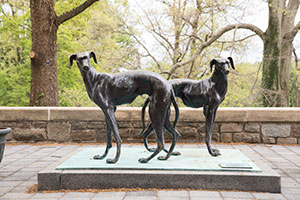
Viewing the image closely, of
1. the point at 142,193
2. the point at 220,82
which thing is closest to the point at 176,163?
the point at 142,193

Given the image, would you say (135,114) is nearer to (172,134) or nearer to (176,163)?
(172,134)

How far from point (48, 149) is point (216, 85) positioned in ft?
12.2

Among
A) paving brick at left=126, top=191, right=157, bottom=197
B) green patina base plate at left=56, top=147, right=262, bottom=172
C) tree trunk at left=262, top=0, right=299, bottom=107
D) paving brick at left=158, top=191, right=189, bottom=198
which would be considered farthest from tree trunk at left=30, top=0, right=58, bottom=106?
tree trunk at left=262, top=0, right=299, bottom=107

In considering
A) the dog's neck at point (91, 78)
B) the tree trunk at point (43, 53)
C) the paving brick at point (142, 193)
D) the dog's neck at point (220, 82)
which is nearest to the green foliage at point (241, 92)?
A: the tree trunk at point (43, 53)

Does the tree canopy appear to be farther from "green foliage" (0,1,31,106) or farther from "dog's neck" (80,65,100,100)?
"dog's neck" (80,65,100,100)

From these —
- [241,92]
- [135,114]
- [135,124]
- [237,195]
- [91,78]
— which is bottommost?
[237,195]

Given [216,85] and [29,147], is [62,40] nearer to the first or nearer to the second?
[29,147]

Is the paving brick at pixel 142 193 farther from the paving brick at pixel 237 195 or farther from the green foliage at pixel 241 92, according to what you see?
the green foliage at pixel 241 92

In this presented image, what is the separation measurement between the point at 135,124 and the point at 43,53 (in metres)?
3.52

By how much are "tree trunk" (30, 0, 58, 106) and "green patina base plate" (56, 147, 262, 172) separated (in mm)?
4282

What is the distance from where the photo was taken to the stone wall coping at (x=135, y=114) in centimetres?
645

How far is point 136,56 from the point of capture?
15383 millimetres

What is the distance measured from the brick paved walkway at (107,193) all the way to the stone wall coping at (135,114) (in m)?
0.62

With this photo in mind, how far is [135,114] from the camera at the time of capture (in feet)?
21.4
